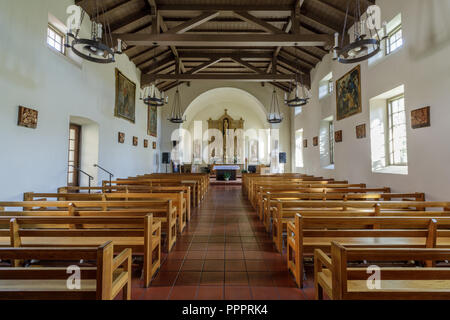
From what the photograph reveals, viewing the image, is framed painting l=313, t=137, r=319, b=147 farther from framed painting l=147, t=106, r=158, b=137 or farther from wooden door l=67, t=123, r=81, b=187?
wooden door l=67, t=123, r=81, b=187

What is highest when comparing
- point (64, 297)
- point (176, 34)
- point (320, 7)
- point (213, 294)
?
point (320, 7)

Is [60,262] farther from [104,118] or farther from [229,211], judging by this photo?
[104,118]

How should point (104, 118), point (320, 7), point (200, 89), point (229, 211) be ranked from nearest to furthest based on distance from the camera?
point (229, 211), point (320, 7), point (104, 118), point (200, 89)

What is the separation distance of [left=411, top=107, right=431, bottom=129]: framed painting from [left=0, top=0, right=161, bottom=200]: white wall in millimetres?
7112

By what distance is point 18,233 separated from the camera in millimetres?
1951

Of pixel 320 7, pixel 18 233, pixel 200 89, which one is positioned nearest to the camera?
pixel 18 233

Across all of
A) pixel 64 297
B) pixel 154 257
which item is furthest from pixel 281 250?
pixel 64 297

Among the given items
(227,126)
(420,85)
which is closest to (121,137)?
(420,85)

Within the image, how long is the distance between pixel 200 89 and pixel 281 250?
12.2m

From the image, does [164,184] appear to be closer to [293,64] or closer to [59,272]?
[59,272]

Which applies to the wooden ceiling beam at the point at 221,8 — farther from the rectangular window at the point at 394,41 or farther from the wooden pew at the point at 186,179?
the wooden pew at the point at 186,179

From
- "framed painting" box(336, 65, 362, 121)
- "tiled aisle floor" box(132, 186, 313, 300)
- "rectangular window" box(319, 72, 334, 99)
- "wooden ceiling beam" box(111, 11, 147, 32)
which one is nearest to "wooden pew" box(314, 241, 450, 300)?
"tiled aisle floor" box(132, 186, 313, 300)

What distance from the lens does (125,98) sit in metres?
8.95

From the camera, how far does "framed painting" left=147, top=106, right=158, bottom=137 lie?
460 inches
